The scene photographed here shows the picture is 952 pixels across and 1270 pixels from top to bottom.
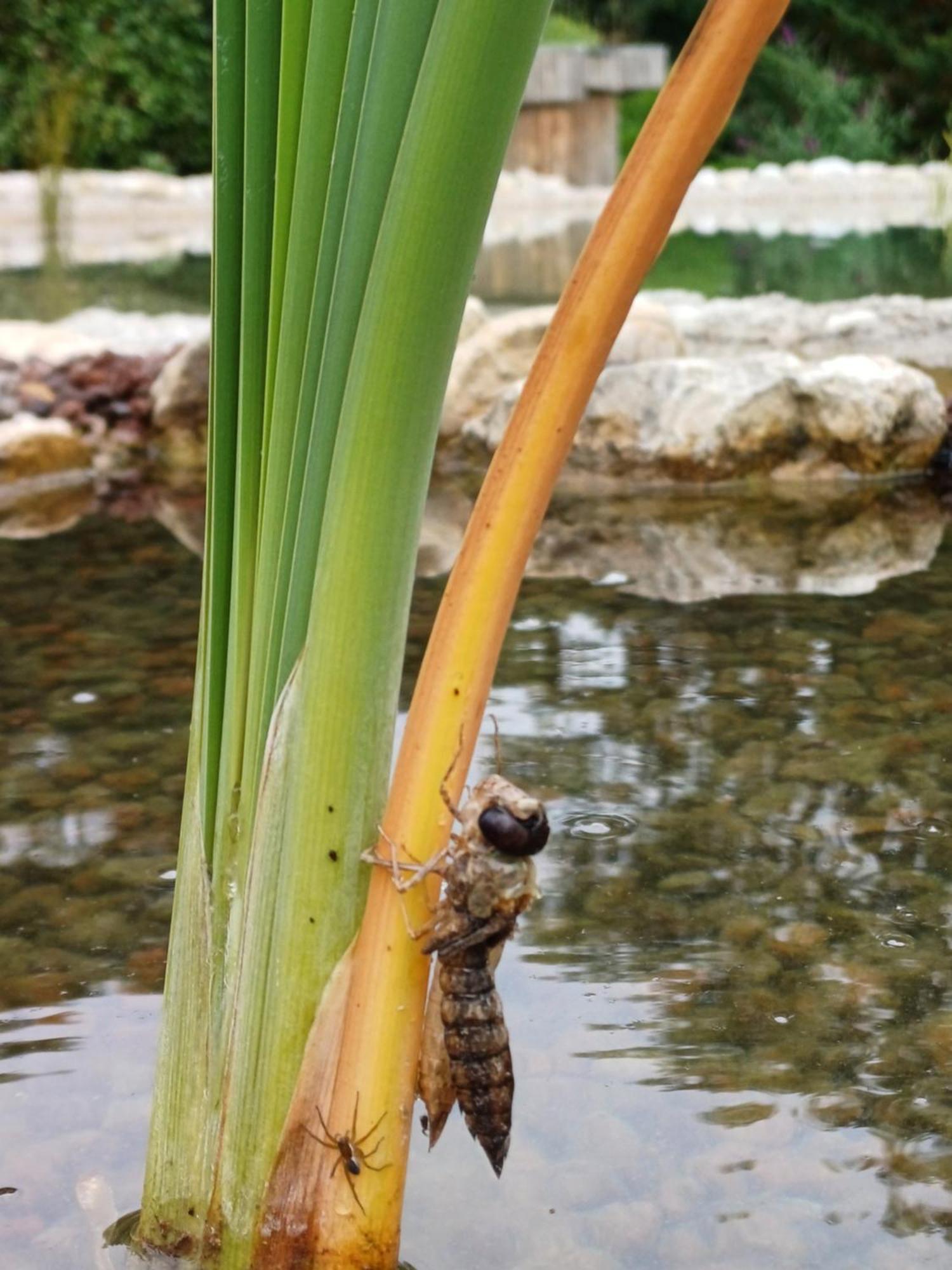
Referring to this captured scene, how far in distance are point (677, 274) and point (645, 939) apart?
8786 millimetres

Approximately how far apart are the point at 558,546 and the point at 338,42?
3369 mm

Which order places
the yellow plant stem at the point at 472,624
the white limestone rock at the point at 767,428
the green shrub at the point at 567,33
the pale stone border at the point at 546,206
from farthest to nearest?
1. the green shrub at the point at 567,33
2. the pale stone border at the point at 546,206
3. the white limestone rock at the point at 767,428
4. the yellow plant stem at the point at 472,624

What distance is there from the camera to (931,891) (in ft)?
7.64

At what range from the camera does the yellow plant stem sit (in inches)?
44.7

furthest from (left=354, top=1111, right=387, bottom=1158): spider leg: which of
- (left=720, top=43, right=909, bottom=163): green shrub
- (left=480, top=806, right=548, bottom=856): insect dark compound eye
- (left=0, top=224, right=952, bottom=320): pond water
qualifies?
(left=720, top=43, right=909, bottom=163): green shrub

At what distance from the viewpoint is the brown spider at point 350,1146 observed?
1225 mm

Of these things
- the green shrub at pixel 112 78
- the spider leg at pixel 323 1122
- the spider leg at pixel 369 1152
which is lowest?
the spider leg at pixel 369 1152

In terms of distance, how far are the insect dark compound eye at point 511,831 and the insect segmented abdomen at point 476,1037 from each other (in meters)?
0.09

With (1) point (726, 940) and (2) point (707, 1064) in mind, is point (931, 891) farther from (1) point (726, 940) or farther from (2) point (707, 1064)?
(2) point (707, 1064)

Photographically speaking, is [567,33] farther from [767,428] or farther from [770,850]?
[770,850]

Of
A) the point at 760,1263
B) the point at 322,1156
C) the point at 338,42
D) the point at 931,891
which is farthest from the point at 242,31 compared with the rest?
the point at 931,891

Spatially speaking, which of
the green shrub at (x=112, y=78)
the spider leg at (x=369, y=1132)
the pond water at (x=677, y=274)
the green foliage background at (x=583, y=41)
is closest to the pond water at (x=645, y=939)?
the spider leg at (x=369, y=1132)

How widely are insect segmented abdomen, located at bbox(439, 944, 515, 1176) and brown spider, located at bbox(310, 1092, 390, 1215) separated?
11cm

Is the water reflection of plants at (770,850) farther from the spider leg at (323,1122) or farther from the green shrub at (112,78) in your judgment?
the green shrub at (112,78)
